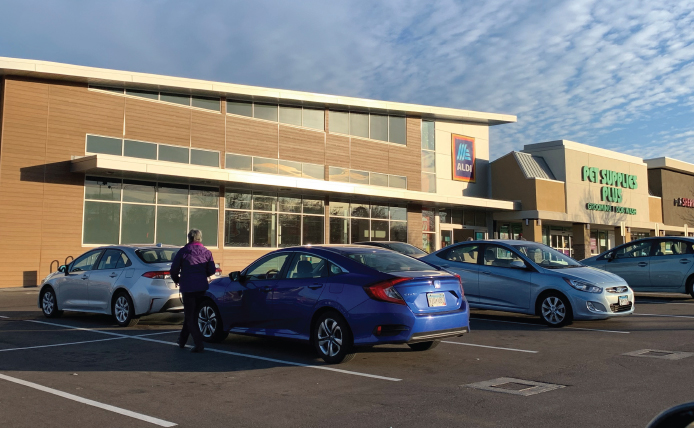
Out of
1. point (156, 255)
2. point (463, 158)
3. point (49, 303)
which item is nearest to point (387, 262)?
point (156, 255)

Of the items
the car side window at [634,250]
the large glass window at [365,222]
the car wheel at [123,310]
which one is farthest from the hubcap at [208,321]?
the large glass window at [365,222]

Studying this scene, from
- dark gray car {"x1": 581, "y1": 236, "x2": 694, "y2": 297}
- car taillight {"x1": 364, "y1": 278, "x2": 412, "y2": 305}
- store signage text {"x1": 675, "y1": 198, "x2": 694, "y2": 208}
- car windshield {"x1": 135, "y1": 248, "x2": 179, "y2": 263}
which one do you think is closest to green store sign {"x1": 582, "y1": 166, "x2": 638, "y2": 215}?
store signage text {"x1": 675, "y1": 198, "x2": 694, "y2": 208}

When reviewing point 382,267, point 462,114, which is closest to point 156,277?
point 382,267

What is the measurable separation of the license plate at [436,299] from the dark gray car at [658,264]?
1010 cm

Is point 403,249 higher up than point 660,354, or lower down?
higher up

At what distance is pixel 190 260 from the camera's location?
8.76 m

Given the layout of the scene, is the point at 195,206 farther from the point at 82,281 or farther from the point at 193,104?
the point at 82,281

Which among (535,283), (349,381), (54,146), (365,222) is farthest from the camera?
(365,222)

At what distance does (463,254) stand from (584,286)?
8.40ft

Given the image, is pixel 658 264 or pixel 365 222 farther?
pixel 365 222

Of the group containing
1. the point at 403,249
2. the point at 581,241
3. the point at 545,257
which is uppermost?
the point at 581,241

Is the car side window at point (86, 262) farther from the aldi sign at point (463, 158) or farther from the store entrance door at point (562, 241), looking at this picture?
the store entrance door at point (562, 241)

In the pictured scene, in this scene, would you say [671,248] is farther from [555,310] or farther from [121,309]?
[121,309]

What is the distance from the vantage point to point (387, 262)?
8219 millimetres
